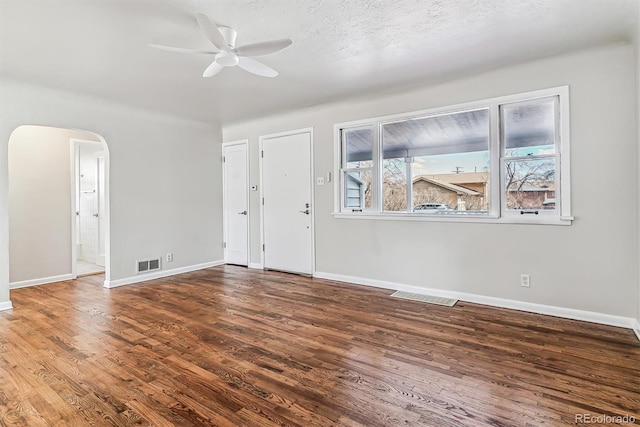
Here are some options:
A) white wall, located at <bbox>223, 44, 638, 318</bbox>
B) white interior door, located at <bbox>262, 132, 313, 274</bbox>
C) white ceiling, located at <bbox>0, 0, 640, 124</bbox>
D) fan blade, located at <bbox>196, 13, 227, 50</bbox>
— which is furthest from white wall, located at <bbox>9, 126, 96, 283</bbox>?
white wall, located at <bbox>223, 44, 638, 318</bbox>

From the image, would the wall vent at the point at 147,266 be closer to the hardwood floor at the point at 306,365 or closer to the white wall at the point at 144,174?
the white wall at the point at 144,174

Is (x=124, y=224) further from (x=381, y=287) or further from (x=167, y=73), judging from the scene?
(x=381, y=287)

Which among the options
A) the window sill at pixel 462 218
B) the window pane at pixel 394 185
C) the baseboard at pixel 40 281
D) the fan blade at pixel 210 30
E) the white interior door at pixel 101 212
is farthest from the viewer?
the white interior door at pixel 101 212

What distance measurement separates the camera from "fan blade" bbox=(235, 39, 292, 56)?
8.18ft

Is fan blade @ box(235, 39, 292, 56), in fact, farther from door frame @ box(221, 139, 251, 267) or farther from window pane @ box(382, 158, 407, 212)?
door frame @ box(221, 139, 251, 267)

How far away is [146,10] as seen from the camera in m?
2.34

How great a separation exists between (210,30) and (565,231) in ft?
11.5

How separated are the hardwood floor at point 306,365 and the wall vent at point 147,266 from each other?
1.08 metres

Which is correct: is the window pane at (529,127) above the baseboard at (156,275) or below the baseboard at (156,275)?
above

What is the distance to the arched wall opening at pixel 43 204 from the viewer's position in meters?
4.60

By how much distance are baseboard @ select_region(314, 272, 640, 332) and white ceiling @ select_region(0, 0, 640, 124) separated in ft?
7.82

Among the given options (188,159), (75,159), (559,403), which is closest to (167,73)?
(188,159)

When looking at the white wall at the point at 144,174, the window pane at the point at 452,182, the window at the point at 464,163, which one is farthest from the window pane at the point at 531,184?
the white wall at the point at 144,174

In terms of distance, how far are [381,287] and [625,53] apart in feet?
10.9
